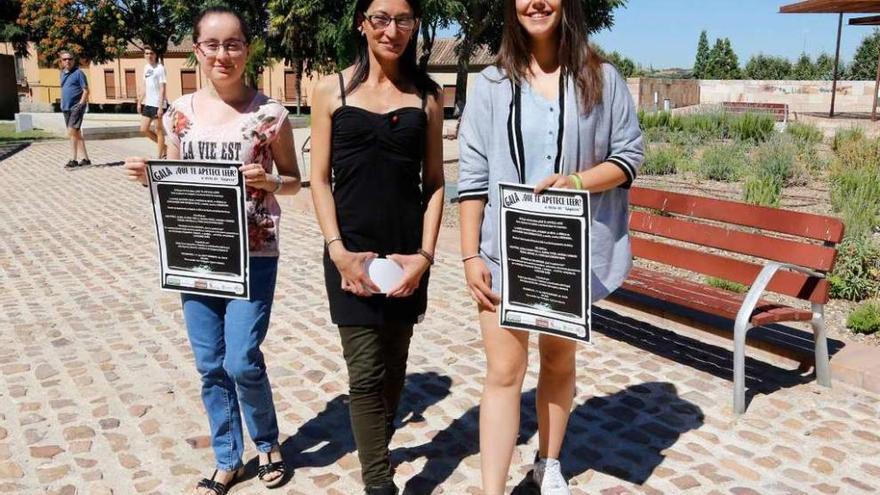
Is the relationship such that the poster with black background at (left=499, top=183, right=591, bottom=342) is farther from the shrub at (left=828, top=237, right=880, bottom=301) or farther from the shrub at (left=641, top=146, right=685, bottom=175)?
the shrub at (left=641, top=146, right=685, bottom=175)

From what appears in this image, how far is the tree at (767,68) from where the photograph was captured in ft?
179

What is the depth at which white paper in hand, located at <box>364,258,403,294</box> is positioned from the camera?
9.37ft

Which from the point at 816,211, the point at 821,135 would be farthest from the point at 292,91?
the point at 816,211

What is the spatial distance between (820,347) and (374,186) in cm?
283

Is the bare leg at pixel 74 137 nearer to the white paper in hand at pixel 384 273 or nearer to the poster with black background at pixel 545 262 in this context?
the white paper in hand at pixel 384 273

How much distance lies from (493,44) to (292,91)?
2977 centimetres

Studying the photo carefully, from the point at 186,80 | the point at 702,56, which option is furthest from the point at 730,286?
the point at 702,56

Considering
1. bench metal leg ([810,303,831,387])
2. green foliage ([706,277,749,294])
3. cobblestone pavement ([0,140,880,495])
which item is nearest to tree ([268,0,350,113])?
cobblestone pavement ([0,140,880,495])

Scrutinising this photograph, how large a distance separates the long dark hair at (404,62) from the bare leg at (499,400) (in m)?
0.86

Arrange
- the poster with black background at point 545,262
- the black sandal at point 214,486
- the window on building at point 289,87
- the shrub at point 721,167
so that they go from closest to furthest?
the poster with black background at point 545,262, the black sandal at point 214,486, the shrub at point 721,167, the window on building at point 289,87

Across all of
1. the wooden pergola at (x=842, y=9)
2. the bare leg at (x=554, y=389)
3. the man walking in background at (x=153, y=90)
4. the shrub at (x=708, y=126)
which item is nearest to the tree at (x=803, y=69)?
the wooden pergola at (x=842, y=9)

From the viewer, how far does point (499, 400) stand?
288 cm

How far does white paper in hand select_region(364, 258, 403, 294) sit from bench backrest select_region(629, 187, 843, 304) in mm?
2419

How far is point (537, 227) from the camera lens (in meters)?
2.65
